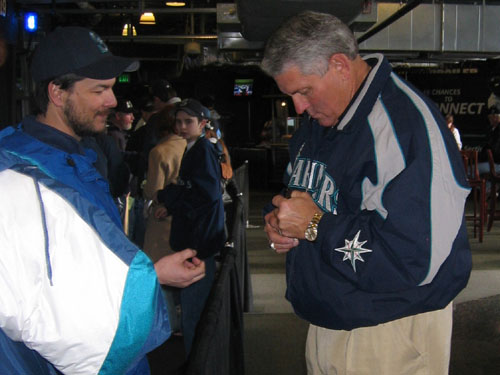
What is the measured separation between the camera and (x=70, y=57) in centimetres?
197

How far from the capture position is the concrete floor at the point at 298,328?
4695 mm

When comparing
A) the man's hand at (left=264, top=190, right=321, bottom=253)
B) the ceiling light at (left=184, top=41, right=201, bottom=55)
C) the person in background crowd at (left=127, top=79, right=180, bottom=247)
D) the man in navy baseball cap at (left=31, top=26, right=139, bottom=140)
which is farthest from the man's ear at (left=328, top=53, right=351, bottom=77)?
the ceiling light at (left=184, top=41, right=201, bottom=55)

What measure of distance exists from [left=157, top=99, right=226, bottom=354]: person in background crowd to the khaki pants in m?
2.48

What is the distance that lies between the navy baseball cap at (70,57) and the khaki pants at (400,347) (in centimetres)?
135

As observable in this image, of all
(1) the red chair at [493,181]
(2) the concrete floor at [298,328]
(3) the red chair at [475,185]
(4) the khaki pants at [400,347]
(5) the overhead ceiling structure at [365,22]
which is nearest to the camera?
(4) the khaki pants at [400,347]

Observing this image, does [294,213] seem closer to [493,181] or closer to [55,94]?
[55,94]

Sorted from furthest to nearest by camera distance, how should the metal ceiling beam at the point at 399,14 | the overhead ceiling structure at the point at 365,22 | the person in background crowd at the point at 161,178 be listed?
1. the metal ceiling beam at the point at 399,14
2. the overhead ceiling structure at the point at 365,22
3. the person in background crowd at the point at 161,178

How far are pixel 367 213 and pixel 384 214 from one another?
0.08m

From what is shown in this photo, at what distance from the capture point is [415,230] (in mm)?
1769

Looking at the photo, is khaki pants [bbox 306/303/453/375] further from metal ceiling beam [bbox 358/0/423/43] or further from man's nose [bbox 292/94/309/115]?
metal ceiling beam [bbox 358/0/423/43]

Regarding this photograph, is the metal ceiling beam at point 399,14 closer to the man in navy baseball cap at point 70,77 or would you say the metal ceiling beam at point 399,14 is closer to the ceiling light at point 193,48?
the man in navy baseball cap at point 70,77

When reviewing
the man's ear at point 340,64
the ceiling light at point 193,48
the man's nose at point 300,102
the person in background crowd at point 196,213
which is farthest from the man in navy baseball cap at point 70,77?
the ceiling light at point 193,48

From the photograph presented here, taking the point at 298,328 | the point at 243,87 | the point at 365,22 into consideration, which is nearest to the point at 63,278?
the point at 298,328

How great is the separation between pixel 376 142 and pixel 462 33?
969cm
